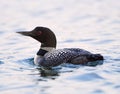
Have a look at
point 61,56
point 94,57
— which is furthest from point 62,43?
point 94,57

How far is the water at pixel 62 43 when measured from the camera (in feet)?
34.7

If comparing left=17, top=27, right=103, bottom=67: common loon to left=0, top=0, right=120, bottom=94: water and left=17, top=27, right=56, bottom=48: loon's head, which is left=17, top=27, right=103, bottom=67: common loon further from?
Answer: left=0, top=0, right=120, bottom=94: water

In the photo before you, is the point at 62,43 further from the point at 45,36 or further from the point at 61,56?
the point at 61,56

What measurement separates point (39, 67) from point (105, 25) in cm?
531

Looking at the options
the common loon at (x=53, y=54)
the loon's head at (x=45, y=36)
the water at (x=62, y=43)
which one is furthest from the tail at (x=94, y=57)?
the loon's head at (x=45, y=36)

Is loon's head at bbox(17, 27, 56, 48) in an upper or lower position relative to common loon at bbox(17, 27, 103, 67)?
upper

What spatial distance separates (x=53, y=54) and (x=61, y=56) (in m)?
0.25

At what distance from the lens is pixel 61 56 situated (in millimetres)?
12312

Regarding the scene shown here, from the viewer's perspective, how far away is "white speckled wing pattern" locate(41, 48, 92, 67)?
12.2 meters

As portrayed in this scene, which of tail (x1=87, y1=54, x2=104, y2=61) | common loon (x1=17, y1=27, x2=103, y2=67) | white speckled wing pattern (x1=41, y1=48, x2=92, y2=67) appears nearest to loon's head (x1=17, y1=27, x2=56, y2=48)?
common loon (x1=17, y1=27, x2=103, y2=67)

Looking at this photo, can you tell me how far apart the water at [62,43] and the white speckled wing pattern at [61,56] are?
0.64 ft

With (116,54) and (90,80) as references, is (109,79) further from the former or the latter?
(116,54)

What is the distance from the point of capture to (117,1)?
21391mm

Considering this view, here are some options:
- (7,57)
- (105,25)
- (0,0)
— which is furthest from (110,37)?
(0,0)
